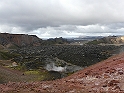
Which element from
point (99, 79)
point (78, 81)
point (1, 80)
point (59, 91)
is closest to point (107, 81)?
point (99, 79)

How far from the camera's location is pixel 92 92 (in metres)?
29.0

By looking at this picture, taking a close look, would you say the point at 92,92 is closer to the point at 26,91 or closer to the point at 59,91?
the point at 59,91

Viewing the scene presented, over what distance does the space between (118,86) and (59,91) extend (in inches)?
266

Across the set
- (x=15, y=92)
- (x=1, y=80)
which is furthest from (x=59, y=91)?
(x=1, y=80)

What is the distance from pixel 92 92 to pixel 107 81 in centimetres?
486

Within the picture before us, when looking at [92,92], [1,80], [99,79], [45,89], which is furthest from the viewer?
[1,80]

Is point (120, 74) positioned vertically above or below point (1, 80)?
above

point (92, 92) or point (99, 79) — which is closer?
point (92, 92)

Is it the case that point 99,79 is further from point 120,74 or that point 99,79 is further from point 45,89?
point 45,89

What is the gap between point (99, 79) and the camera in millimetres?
34812

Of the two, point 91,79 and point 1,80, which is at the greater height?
point 91,79

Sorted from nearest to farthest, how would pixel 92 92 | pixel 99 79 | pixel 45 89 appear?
pixel 92 92 < pixel 45 89 < pixel 99 79

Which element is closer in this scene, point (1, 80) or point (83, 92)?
point (83, 92)

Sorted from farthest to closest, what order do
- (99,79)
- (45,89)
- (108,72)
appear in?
(108,72)
(99,79)
(45,89)
